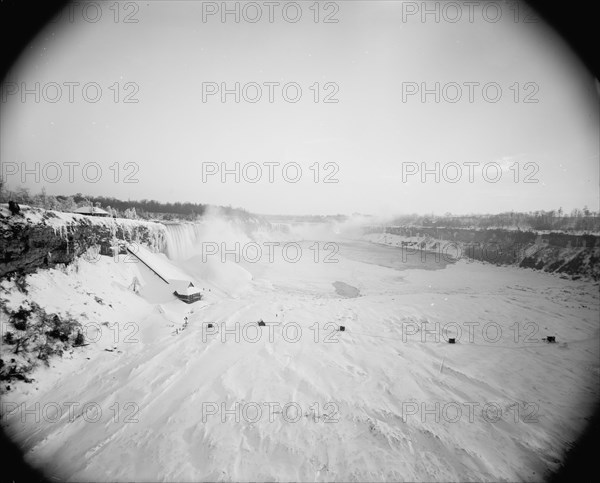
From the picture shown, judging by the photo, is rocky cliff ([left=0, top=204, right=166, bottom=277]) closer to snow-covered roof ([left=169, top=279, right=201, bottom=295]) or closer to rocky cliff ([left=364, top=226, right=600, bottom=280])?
snow-covered roof ([left=169, top=279, right=201, bottom=295])

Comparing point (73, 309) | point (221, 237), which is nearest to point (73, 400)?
point (73, 309)

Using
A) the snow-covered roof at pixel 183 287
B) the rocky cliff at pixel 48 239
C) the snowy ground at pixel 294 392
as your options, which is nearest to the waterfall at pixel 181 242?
the rocky cliff at pixel 48 239

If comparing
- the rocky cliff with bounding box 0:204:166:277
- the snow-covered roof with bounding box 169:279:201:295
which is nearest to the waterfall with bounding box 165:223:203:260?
the rocky cliff with bounding box 0:204:166:277

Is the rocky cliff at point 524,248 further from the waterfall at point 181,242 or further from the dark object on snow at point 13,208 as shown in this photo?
the dark object on snow at point 13,208

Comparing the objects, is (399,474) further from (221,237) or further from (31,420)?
(221,237)

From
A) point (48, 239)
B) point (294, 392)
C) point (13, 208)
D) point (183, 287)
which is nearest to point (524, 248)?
point (294, 392)
